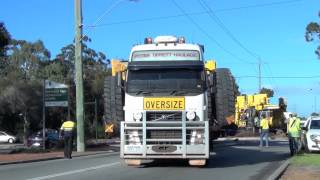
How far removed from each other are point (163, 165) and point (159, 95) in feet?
9.68

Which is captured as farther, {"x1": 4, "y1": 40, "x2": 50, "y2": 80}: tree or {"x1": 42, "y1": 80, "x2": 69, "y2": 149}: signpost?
{"x1": 4, "y1": 40, "x2": 50, "y2": 80}: tree

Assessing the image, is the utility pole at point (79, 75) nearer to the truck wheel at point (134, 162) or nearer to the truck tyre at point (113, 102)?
the truck tyre at point (113, 102)

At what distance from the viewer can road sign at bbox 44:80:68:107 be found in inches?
1284

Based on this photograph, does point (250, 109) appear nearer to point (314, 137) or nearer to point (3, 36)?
point (3, 36)

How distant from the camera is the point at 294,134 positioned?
81.8ft

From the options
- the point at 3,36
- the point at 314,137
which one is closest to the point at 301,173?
the point at 314,137

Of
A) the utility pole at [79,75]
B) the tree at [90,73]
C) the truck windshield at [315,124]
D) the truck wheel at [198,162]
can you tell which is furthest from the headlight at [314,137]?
the tree at [90,73]

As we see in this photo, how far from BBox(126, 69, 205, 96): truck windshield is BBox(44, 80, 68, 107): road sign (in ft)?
46.8

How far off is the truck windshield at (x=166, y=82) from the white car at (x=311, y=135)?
8.72 meters

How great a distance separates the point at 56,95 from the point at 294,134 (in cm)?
1321

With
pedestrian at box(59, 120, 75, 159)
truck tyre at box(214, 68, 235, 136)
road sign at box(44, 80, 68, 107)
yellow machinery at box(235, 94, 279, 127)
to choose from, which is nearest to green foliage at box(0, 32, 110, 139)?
yellow machinery at box(235, 94, 279, 127)

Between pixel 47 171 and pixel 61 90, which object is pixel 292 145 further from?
pixel 61 90

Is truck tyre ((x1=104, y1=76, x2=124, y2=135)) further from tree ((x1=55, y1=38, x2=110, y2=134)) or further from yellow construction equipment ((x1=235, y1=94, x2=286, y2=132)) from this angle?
tree ((x1=55, y1=38, x2=110, y2=134))

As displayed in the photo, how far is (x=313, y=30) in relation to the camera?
2180 inches
